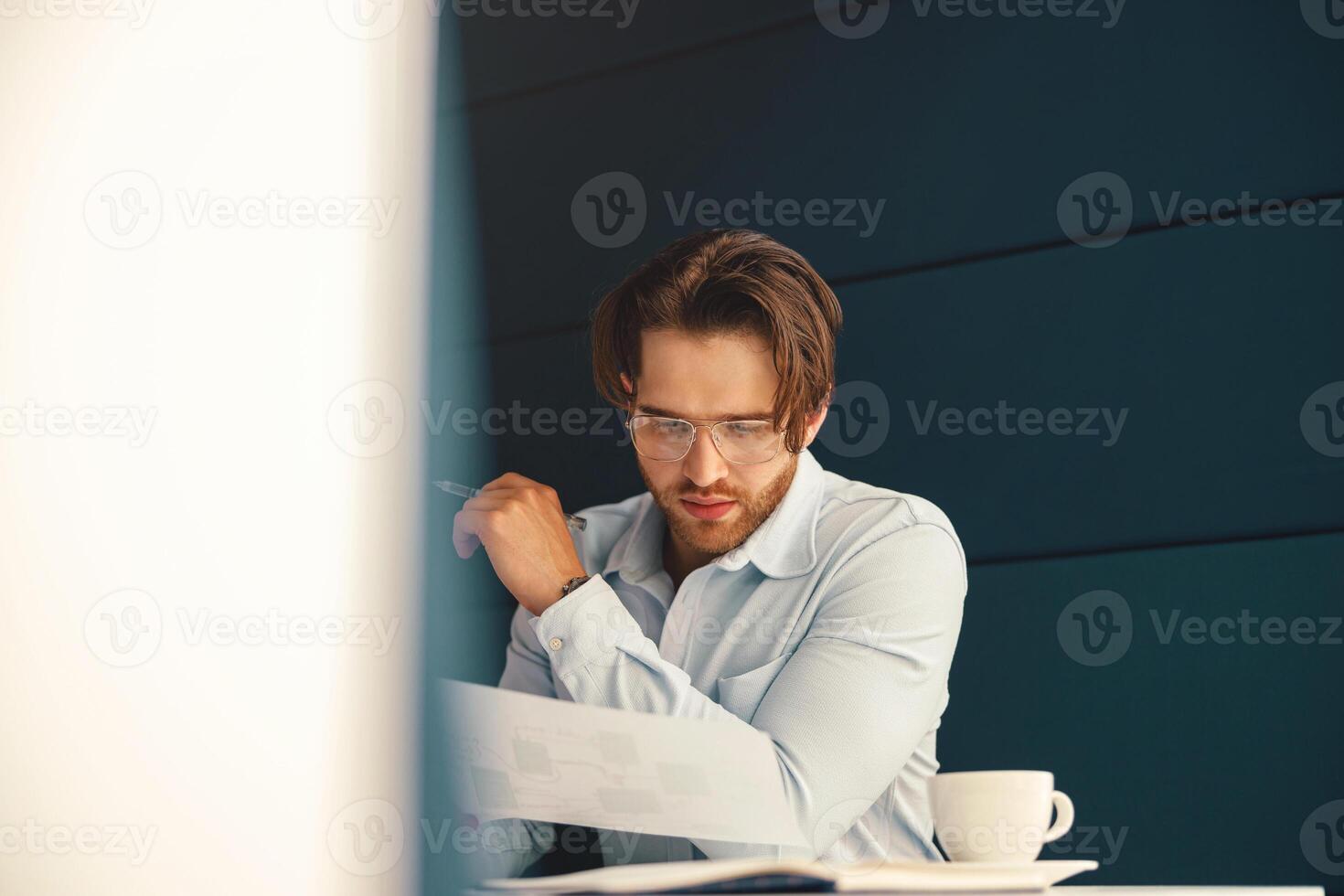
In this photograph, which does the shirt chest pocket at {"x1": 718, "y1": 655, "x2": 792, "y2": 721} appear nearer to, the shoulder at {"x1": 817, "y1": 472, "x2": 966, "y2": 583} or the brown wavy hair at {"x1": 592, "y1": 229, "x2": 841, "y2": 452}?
the shoulder at {"x1": 817, "y1": 472, "x2": 966, "y2": 583}

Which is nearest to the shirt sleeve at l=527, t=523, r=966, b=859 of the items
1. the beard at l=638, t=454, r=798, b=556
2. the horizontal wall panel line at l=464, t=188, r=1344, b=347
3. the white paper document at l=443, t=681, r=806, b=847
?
the beard at l=638, t=454, r=798, b=556

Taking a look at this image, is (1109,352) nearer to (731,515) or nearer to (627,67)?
(731,515)

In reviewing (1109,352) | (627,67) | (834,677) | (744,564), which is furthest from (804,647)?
(627,67)

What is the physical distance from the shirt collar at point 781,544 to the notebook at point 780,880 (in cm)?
61

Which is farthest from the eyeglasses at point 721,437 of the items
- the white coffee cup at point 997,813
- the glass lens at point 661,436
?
the white coffee cup at point 997,813

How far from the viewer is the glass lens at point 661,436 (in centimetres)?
123

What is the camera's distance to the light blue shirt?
99 cm

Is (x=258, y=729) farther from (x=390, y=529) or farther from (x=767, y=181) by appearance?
(x=767, y=181)

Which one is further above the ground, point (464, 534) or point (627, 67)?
point (627, 67)

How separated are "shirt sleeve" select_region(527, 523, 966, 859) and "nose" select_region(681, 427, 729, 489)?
0.17 m

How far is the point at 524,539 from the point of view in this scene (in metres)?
1.15

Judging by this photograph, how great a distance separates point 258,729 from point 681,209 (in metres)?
1.16

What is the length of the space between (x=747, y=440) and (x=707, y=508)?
91 mm

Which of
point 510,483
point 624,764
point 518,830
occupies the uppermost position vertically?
point 510,483
